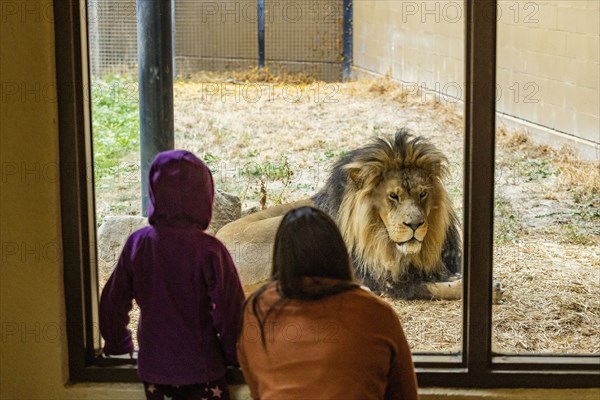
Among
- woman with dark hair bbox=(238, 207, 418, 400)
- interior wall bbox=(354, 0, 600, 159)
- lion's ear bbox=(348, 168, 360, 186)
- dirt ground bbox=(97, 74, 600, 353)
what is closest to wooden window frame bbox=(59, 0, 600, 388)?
woman with dark hair bbox=(238, 207, 418, 400)

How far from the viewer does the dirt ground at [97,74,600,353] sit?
4570 mm

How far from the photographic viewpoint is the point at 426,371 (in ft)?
9.54

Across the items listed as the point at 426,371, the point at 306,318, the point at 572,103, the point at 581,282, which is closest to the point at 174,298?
the point at 306,318

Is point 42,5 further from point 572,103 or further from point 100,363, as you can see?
point 572,103

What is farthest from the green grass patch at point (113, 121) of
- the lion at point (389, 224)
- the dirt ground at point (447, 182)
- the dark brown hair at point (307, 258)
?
the dark brown hair at point (307, 258)

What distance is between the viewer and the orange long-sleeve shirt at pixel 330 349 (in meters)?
2.25

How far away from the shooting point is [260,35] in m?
9.25

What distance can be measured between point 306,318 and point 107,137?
516cm

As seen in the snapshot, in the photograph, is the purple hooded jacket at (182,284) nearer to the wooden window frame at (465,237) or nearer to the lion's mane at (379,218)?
the wooden window frame at (465,237)

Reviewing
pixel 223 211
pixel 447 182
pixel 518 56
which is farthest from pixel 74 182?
pixel 518 56

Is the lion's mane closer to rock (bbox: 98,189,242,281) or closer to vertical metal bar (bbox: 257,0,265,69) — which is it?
rock (bbox: 98,189,242,281)

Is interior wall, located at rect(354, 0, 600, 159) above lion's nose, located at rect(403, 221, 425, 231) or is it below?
above

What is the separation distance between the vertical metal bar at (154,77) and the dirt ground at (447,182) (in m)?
0.88

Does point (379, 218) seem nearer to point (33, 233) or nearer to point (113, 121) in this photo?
point (33, 233)
